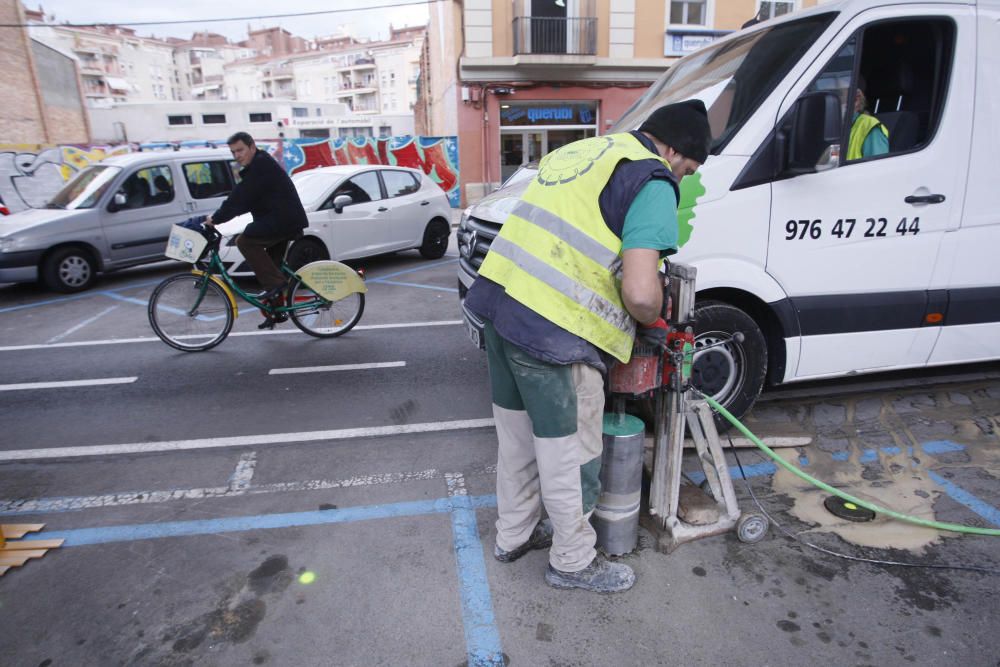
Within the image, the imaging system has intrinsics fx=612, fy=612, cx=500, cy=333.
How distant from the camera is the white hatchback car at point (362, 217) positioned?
8.63m

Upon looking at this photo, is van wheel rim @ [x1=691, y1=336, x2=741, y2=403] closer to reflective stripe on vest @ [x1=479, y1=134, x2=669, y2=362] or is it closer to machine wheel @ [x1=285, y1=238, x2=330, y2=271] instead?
reflective stripe on vest @ [x1=479, y1=134, x2=669, y2=362]

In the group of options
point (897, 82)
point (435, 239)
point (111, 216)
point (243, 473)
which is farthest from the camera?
point (435, 239)

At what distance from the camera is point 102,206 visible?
9.23 m

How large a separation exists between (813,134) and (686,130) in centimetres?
120

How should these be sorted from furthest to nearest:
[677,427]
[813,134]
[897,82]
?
[897,82] → [813,134] → [677,427]

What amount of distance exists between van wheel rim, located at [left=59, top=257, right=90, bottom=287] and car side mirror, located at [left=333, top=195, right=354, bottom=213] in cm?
384

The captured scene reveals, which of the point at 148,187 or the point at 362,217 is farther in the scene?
the point at 148,187

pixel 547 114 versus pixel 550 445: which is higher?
pixel 547 114

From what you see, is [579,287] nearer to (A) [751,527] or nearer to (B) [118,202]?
(A) [751,527]

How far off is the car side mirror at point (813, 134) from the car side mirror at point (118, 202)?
956 centimetres

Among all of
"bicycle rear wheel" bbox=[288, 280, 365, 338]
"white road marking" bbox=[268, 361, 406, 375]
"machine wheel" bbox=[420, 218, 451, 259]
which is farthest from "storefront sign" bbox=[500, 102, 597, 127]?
"white road marking" bbox=[268, 361, 406, 375]

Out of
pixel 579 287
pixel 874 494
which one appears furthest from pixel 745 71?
pixel 874 494

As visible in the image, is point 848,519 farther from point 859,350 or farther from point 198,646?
point 198,646

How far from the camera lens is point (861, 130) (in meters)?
3.60
